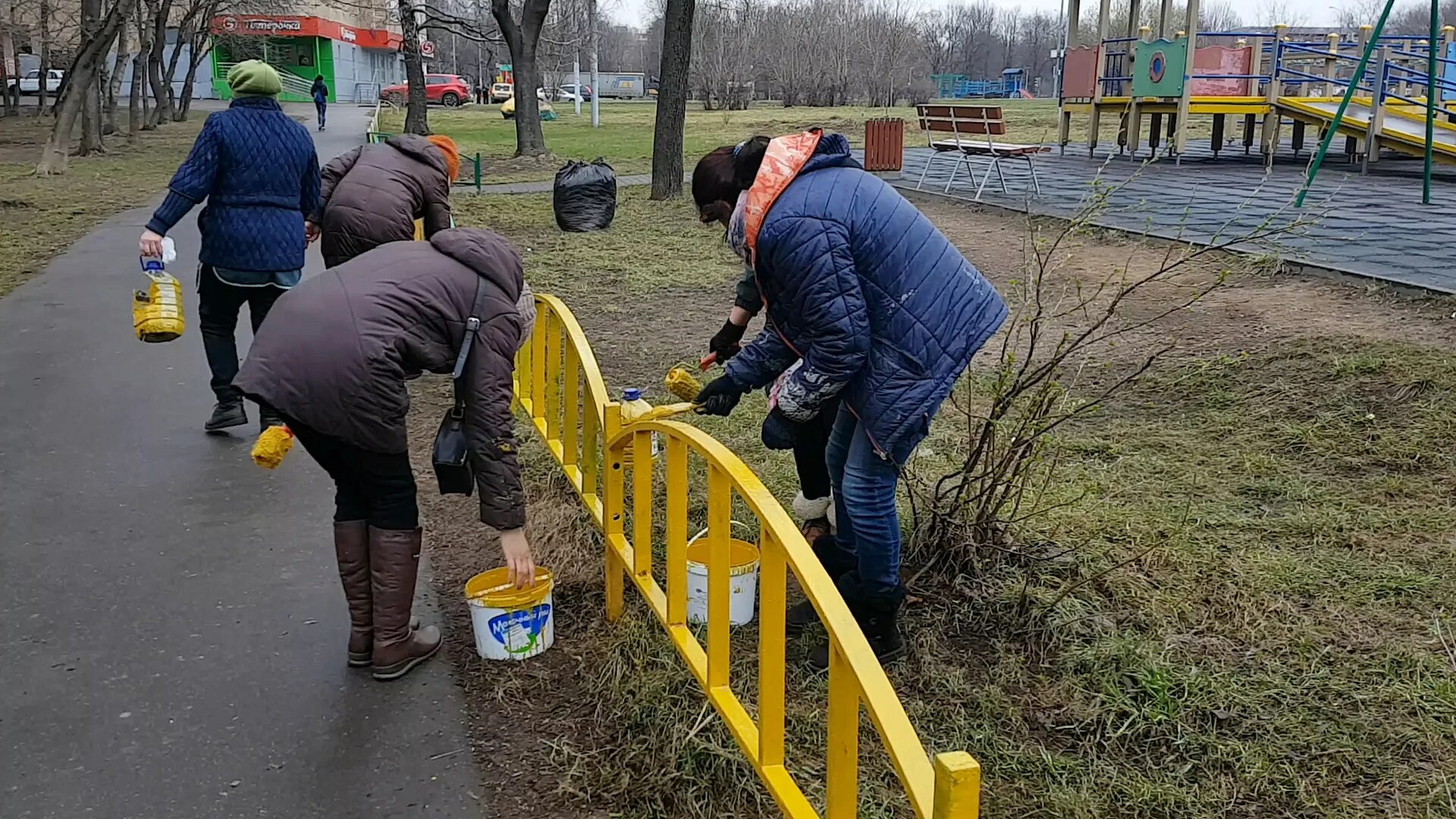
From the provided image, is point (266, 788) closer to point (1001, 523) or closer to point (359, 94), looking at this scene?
point (1001, 523)

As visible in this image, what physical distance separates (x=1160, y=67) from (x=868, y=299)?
16652 mm

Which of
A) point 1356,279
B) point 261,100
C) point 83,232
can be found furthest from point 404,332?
point 83,232

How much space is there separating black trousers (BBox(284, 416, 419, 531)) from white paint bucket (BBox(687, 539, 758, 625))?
0.78m

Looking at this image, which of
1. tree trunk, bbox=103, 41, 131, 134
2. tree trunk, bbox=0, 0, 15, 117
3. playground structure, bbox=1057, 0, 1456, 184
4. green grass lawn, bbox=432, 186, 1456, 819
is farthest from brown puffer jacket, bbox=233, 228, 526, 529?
tree trunk, bbox=0, 0, 15, 117

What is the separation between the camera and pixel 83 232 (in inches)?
493

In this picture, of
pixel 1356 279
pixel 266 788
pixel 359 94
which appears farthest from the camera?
pixel 359 94

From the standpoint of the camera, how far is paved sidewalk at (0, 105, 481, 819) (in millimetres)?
2889

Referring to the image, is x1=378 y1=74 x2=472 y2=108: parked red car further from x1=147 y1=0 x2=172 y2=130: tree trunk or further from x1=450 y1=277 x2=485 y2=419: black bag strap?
x1=450 y1=277 x2=485 y2=419: black bag strap

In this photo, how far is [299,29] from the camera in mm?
56625

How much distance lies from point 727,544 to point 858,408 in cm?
63

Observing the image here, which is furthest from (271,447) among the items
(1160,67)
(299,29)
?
Result: (299,29)

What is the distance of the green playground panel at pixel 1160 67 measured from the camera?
17438 millimetres

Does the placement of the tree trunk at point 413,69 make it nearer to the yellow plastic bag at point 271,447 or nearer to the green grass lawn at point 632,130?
the green grass lawn at point 632,130

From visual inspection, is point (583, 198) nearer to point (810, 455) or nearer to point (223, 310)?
point (223, 310)
